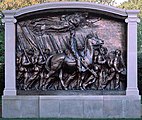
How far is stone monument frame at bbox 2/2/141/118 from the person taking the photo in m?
13.1

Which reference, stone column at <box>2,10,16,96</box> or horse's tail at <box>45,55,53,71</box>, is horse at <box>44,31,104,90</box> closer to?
horse's tail at <box>45,55,53,71</box>

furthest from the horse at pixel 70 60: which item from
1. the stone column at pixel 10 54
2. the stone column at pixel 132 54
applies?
the stone column at pixel 10 54

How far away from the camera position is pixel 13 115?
1327cm

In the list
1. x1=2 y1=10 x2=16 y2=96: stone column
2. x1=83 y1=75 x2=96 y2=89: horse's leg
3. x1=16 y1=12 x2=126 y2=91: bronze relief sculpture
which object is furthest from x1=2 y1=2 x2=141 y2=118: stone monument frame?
x1=83 y1=75 x2=96 y2=89: horse's leg

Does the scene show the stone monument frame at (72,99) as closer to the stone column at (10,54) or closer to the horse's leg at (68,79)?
the stone column at (10,54)

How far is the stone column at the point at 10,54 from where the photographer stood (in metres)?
13.2

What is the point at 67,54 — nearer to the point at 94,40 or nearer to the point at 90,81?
the point at 94,40

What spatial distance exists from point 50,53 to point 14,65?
4.05 feet

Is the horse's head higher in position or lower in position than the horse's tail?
higher

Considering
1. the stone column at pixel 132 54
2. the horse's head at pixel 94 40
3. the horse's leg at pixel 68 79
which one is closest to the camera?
the stone column at pixel 132 54

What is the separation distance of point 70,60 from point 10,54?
76.9 inches

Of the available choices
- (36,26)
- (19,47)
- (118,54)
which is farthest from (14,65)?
(118,54)

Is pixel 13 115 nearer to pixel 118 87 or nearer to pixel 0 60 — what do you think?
pixel 118 87

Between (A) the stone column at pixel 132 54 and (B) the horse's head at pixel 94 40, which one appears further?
(B) the horse's head at pixel 94 40
